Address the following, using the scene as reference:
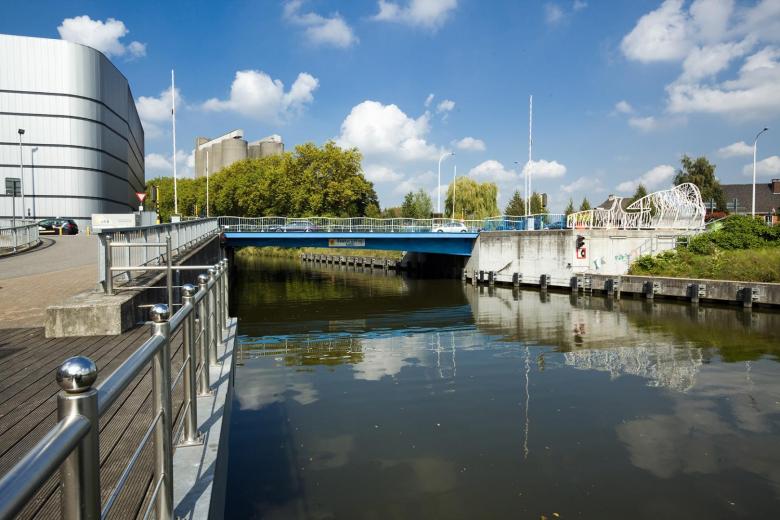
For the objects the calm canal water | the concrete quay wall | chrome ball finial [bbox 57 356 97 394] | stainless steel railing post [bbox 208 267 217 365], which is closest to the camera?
chrome ball finial [bbox 57 356 97 394]

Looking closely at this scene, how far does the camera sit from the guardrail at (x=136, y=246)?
9.56m

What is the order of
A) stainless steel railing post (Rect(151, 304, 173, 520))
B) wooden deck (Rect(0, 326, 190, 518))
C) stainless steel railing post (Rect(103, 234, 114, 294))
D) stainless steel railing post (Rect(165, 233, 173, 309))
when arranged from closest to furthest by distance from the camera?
stainless steel railing post (Rect(151, 304, 173, 520)), wooden deck (Rect(0, 326, 190, 518)), stainless steel railing post (Rect(165, 233, 173, 309)), stainless steel railing post (Rect(103, 234, 114, 294))

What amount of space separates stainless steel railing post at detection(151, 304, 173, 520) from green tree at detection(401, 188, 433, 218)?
201 ft

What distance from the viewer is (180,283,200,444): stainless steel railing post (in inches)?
181

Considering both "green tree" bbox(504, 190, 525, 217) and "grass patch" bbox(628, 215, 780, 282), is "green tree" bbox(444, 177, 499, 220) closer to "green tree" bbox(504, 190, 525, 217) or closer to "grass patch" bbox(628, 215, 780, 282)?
"green tree" bbox(504, 190, 525, 217)

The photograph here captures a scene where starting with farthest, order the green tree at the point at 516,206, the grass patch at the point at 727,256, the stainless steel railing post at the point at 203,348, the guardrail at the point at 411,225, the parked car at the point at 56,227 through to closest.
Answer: the green tree at the point at 516,206, the parked car at the point at 56,227, the guardrail at the point at 411,225, the grass patch at the point at 727,256, the stainless steel railing post at the point at 203,348

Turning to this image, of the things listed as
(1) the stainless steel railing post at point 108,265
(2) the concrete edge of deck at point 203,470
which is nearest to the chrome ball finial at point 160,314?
(2) the concrete edge of deck at point 203,470

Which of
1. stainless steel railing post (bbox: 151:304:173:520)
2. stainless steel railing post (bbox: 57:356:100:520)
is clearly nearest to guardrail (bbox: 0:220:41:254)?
stainless steel railing post (bbox: 151:304:173:520)

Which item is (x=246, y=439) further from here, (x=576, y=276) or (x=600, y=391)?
(x=576, y=276)

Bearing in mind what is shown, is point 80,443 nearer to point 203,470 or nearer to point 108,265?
point 203,470

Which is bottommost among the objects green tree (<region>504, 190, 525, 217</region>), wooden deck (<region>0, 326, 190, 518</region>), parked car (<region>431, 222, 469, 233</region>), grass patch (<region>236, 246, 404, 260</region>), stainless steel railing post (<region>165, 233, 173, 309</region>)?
grass patch (<region>236, 246, 404, 260</region>)

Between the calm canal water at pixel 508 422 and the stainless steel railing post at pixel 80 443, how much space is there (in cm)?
559

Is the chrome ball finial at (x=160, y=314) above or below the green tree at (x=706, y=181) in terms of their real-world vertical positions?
below

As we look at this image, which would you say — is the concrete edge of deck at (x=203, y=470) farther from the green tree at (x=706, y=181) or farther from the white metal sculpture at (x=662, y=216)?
the green tree at (x=706, y=181)
